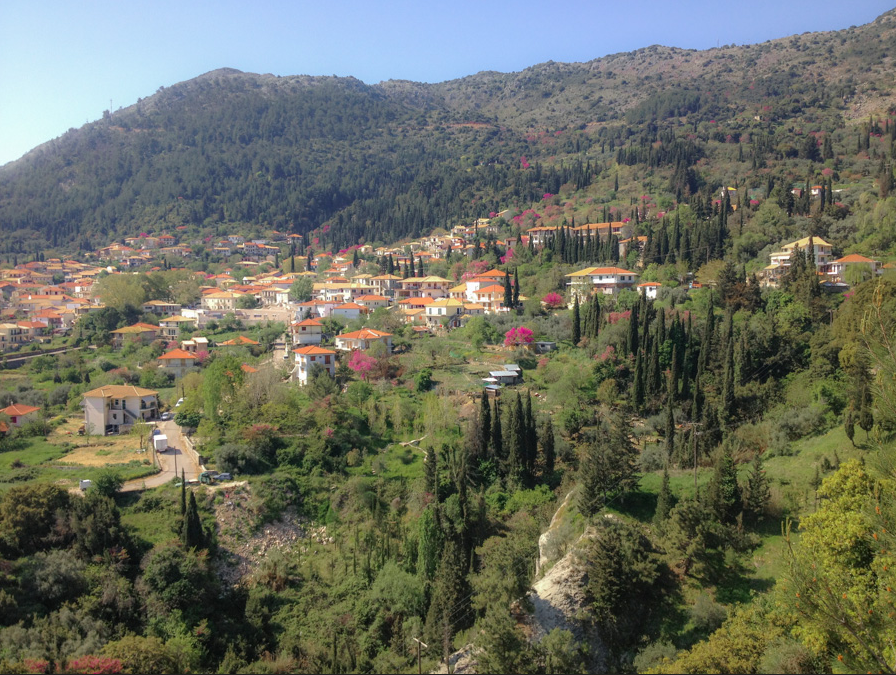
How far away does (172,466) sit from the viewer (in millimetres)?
28922

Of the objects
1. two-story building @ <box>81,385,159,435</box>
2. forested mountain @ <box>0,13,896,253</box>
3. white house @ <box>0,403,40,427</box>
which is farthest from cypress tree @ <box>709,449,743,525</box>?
forested mountain @ <box>0,13,896,253</box>

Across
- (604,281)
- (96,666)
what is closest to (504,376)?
(604,281)

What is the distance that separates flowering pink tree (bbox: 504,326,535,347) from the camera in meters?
40.2

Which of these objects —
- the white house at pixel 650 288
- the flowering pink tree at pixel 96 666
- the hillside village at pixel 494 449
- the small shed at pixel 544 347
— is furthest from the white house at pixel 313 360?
the flowering pink tree at pixel 96 666

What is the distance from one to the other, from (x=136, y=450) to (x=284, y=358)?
1423 centimetres

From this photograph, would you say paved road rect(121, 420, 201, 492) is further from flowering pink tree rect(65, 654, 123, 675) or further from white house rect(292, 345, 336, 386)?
flowering pink tree rect(65, 654, 123, 675)

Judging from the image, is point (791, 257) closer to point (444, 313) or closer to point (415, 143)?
point (444, 313)

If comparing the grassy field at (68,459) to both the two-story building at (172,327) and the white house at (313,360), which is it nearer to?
the white house at (313,360)

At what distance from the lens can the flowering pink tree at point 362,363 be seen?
38125 mm

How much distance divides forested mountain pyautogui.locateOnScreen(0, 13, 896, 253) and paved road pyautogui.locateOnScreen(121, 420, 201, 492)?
5534cm

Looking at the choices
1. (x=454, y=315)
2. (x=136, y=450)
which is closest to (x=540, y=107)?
(x=454, y=315)

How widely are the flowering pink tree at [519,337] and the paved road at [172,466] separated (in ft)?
Result: 65.5

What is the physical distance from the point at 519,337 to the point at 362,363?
9.95 metres

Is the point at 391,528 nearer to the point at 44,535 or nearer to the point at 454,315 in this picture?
the point at 44,535
